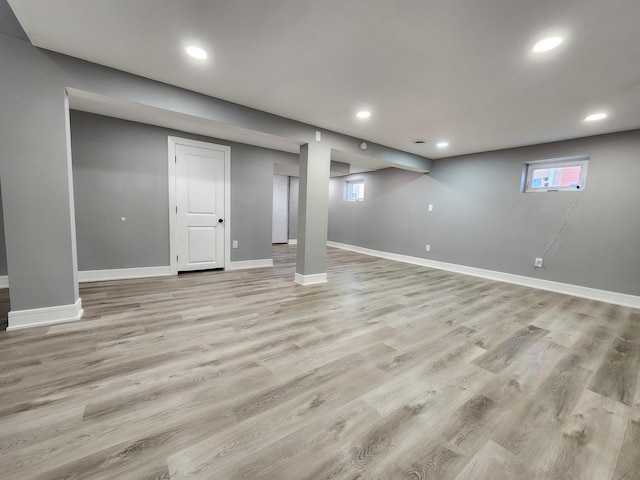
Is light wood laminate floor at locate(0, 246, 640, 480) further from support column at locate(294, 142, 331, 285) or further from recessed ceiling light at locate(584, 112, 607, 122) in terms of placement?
recessed ceiling light at locate(584, 112, 607, 122)

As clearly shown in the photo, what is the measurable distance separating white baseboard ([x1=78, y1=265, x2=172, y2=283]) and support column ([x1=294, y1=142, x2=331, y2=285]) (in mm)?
2273

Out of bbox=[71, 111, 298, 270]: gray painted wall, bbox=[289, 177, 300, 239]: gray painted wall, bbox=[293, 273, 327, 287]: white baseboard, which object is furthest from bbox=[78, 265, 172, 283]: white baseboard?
bbox=[289, 177, 300, 239]: gray painted wall

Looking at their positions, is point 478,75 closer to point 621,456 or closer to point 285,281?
point 621,456

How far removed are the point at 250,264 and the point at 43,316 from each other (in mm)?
3036

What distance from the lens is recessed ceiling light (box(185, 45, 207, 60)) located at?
2.13m

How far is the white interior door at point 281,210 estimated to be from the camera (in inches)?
331

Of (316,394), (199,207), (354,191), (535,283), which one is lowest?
(316,394)

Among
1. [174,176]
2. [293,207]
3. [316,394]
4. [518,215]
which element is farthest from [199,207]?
[518,215]

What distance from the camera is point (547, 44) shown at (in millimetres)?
1891

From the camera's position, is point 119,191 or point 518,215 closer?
point 119,191

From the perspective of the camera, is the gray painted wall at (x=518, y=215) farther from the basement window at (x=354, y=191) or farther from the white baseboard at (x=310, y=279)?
the white baseboard at (x=310, y=279)

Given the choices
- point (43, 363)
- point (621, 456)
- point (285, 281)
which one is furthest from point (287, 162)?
point (621, 456)

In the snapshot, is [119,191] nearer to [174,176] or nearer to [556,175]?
[174,176]

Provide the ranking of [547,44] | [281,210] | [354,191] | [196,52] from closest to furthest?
[547,44] < [196,52] < [354,191] < [281,210]
